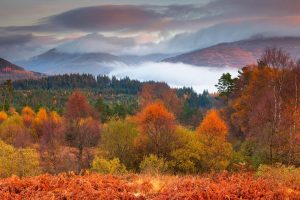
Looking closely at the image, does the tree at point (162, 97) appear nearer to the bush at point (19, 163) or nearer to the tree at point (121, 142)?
the tree at point (121, 142)

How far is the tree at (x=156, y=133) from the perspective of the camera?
203 feet

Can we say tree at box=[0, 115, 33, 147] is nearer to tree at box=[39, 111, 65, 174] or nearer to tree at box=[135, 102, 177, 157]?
tree at box=[39, 111, 65, 174]

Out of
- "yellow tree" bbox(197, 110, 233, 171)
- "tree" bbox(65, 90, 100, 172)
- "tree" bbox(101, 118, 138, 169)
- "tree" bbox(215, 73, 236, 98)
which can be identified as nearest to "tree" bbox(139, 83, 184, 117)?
"tree" bbox(65, 90, 100, 172)

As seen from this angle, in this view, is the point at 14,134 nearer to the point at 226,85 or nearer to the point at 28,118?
the point at 28,118

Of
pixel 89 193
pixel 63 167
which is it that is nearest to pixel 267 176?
pixel 89 193

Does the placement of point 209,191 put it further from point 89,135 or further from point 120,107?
point 120,107

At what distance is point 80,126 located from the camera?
81250mm

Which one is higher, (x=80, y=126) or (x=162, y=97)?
(x=162, y=97)

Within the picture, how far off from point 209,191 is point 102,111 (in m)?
111

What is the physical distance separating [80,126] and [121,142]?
20636 mm

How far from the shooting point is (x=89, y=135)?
8081 centimetres

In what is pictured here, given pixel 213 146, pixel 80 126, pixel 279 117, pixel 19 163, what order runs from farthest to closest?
1. pixel 80 126
2. pixel 213 146
3. pixel 279 117
4. pixel 19 163

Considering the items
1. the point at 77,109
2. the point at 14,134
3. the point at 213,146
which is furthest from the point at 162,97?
the point at 213,146

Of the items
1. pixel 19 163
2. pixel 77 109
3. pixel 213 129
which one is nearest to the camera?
pixel 19 163
